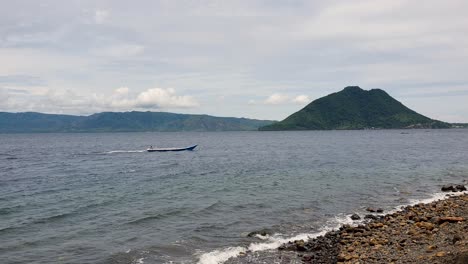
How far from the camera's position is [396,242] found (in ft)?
68.5

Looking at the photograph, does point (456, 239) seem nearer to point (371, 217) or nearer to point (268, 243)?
point (268, 243)

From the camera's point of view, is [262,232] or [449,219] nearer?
[449,219]

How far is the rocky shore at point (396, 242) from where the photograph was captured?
17.6m

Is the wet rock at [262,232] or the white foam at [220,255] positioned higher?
the wet rock at [262,232]

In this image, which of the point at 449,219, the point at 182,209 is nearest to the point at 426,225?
the point at 449,219

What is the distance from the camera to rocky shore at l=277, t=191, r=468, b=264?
17641 millimetres

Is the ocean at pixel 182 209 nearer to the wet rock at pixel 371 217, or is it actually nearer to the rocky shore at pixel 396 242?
the wet rock at pixel 371 217

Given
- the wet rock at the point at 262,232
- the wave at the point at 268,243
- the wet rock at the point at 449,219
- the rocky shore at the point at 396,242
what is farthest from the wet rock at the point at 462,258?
the wet rock at the point at 262,232

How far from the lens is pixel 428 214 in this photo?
27.7 meters

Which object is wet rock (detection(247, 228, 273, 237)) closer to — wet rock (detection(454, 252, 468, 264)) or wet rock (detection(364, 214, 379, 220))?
wet rock (detection(364, 214, 379, 220))

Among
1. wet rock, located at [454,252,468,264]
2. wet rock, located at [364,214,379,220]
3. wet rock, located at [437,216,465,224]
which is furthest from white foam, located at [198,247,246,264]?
wet rock, located at [437,216,465,224]

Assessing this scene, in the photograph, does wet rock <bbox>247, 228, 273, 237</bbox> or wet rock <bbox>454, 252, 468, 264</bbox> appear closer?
wet rock <bbox>454, 252, 468, 264</bbox>

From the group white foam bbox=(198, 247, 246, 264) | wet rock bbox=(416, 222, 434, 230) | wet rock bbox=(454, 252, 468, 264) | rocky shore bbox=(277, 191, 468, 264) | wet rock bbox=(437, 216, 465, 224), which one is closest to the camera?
wet rock bbox=(454, 252, 468, 264)

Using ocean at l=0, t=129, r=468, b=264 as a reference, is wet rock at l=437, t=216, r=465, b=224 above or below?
above
